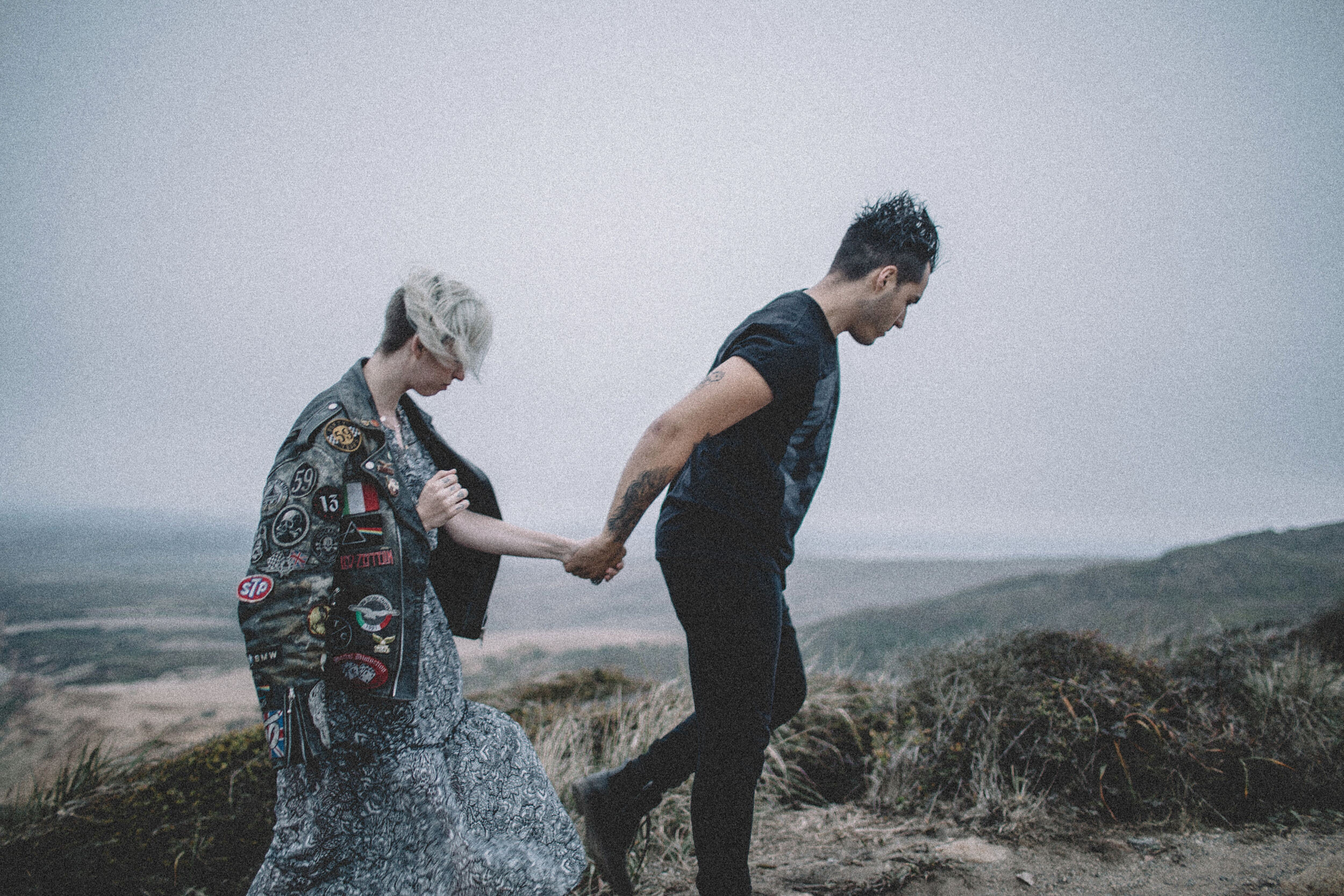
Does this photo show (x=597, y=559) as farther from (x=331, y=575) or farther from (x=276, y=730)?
(x=276, y=730)

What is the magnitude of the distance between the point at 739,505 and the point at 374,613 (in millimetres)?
1056

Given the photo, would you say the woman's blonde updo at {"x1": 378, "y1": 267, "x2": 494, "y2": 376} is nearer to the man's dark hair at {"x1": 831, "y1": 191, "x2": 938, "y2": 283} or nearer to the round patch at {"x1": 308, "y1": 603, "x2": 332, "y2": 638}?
the round patch at {"x1": 308, "y1": 603, "x2": 332, "y2": 638}

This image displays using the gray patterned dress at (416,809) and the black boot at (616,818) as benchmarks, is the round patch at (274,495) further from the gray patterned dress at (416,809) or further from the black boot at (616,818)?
the black boot at (616,818)

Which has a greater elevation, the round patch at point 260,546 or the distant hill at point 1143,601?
the round patch at point 260,546

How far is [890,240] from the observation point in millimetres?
2045

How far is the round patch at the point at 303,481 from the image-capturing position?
1.66 meters

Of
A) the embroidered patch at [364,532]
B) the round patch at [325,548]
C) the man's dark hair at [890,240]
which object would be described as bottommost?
the round patch at [325,548]

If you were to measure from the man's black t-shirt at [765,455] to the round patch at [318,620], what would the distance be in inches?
35.7

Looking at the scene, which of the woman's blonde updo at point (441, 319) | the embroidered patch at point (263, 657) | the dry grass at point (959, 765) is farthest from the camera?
the dry grass at point (959, 765)

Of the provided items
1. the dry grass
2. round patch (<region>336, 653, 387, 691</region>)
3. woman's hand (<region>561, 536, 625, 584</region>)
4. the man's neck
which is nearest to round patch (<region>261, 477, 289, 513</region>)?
round patch (<region>336, 653, 387, 691</region>)

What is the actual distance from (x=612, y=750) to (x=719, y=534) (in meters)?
2.58

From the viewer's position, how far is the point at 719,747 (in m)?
1.85

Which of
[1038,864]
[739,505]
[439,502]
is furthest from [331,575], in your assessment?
[1038,864]

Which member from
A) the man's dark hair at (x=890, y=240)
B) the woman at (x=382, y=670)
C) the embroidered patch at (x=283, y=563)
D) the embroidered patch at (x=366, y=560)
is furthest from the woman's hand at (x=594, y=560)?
the man's dark hair at (x=890, y=240)
